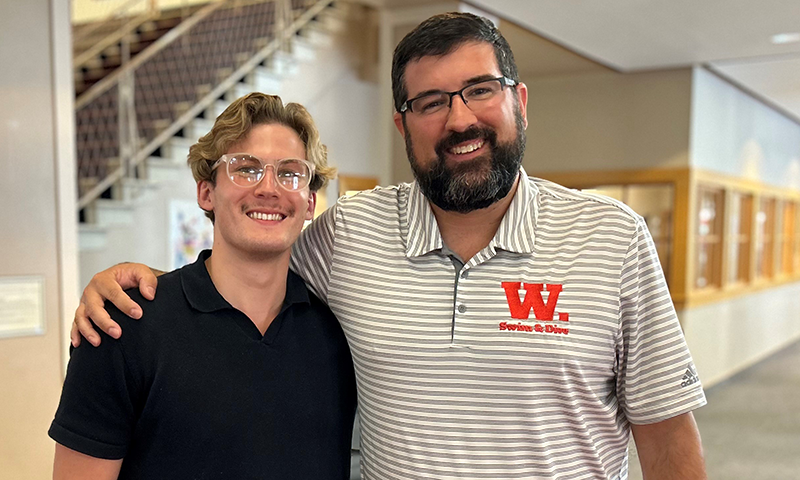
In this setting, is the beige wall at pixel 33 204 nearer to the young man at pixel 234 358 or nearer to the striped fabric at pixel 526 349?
the young man at pixel 234 358

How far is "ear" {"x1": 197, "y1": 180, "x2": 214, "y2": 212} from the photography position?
1.59m

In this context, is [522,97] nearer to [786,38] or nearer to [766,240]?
[786,38]

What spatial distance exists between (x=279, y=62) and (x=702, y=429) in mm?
5010

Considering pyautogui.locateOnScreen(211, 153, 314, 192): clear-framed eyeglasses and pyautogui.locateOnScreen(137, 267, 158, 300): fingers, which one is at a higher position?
pyautogui.locateOnScreen(211, 153, 314, 192): clear-framed eyeglasses

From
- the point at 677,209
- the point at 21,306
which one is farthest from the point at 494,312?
the point at 677,209

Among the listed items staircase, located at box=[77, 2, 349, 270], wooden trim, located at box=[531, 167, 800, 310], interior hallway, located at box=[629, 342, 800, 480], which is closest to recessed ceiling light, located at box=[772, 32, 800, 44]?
wooden trim, located at box=[531, 167, 800, 310]

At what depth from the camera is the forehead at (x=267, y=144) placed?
1534mm

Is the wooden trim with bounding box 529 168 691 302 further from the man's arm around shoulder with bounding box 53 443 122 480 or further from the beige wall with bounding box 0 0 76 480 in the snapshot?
the man's arm around shoulder with bounding box 53 443 122 480

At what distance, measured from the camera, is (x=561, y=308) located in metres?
1.42

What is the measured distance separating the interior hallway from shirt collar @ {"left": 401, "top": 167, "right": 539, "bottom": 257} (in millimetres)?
2875

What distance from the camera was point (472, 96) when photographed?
4.93 ft

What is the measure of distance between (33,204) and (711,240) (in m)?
6.24

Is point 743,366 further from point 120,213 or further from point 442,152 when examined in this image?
point 442,152

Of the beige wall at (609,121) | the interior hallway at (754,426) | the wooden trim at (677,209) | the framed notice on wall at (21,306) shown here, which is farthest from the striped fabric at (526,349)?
the beige wall at (609,121)
